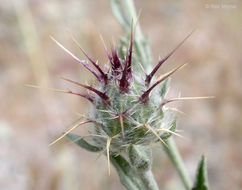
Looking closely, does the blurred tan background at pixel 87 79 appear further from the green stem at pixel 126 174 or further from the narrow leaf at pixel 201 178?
the green stem at pixel 126 174

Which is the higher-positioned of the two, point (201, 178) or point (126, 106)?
point (126, 106)

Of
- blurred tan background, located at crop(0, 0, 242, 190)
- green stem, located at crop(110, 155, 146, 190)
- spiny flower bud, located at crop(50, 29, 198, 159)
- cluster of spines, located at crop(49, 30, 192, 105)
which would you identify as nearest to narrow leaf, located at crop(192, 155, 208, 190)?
green stem, located at crop(110, 155, 146, 190)

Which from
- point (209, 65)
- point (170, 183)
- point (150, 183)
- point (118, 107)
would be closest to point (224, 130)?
point (209, 65)

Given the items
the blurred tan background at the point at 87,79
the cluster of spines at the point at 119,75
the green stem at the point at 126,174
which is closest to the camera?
the cluster of spines at the point at 119,75

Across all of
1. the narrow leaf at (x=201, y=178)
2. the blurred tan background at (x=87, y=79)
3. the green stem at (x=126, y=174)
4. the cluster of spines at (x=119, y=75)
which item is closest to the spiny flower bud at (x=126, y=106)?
the cluster of spines at (x=119, y=75)

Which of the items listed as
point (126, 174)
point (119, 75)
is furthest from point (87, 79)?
point (119, 75)

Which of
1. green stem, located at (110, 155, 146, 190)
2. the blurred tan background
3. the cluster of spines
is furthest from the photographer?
the blurred tan background

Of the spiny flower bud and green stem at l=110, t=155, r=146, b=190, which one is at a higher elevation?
the spiny flower bud

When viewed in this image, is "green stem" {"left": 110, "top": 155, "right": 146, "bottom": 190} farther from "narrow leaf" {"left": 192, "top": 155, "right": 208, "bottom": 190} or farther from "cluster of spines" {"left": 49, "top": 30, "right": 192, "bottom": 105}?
"cluster of spines" {"left": 49, "top": 30, "right": 192, "bottom": 105}

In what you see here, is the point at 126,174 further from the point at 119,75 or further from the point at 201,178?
the point at 119,75
